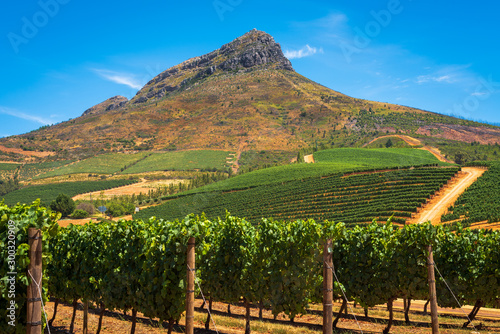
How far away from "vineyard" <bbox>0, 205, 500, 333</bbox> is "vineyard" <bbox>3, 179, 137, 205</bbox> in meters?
93.5

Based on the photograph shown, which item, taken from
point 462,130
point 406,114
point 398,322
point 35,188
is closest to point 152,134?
point 35,188

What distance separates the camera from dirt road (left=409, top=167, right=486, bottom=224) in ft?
151

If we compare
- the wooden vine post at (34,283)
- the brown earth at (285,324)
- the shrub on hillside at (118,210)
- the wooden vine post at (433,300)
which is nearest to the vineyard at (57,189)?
the shrub on hillside at (118,210)

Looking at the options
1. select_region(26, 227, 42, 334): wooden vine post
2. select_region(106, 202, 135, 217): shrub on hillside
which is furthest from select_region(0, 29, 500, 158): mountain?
select_region(26, 227, 42, 334): wooden vine post

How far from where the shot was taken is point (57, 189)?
107812mm

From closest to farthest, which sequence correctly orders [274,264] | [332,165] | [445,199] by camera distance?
[274,264]
[445,199]
[332,165]

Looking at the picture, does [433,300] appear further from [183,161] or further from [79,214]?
[183,161]

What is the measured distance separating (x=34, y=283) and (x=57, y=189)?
115197 mm

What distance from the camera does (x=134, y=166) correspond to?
137 meters

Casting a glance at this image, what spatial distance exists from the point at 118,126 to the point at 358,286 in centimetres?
17813

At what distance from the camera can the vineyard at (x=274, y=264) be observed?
12.3 meters

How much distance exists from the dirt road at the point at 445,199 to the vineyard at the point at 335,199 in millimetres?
1208

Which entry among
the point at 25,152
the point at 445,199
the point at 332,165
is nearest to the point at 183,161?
the point at 332,165

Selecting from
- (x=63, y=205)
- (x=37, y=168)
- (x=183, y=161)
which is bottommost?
(x=63, y=205)
